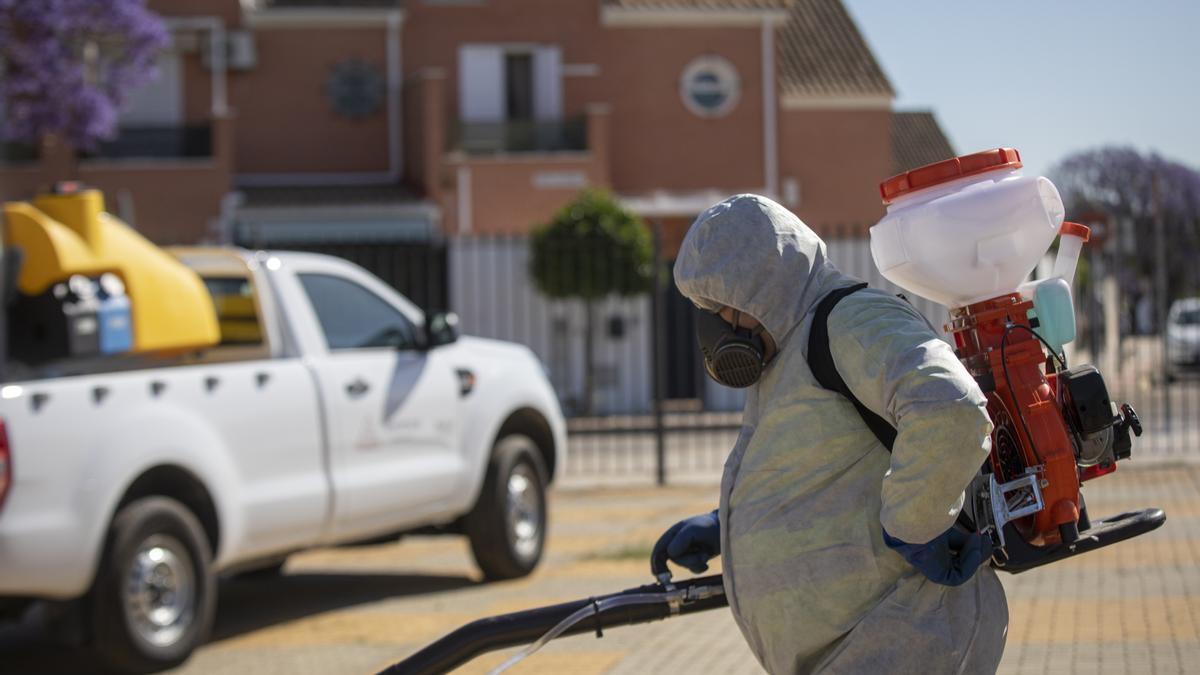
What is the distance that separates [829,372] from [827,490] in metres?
Answer: 0.25

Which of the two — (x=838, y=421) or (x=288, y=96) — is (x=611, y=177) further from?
(x=838, y=421)

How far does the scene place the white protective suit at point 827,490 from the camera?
126 inches

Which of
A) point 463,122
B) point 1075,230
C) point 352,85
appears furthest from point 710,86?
point 1075,230

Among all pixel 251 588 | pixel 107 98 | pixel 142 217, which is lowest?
pixel 251 588

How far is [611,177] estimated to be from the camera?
34.3 meters

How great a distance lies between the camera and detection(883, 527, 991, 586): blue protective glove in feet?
10.5

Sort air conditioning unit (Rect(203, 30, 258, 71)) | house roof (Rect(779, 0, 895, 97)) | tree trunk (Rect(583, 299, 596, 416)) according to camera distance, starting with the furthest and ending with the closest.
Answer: house roof (Rect(779, 0, 895, 97))
air conditioning unit (Rect(203, 30, 258, 71))
tree trunk (Rect(583, 299, 596, 416))

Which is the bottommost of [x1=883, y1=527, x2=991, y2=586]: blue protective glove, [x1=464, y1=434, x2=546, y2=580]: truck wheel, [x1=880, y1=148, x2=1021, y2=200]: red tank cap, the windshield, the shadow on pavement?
the windshield

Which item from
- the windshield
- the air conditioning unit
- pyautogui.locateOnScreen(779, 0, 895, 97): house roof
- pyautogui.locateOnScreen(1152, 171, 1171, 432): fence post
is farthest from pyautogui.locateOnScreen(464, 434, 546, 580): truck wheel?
pyautogui.locateOnScreen(779, 0, 895, 97): house roof

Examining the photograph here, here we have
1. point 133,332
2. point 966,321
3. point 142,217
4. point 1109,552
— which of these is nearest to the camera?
point 966,321

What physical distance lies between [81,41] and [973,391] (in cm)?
2505

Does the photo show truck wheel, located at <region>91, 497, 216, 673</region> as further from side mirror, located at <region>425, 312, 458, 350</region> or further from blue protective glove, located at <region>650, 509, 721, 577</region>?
blue protective glove, located at <region>650, 509, 721, 577</region>

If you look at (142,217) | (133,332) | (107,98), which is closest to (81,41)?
(107,98)

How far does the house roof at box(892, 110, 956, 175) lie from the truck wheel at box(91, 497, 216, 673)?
117ft
